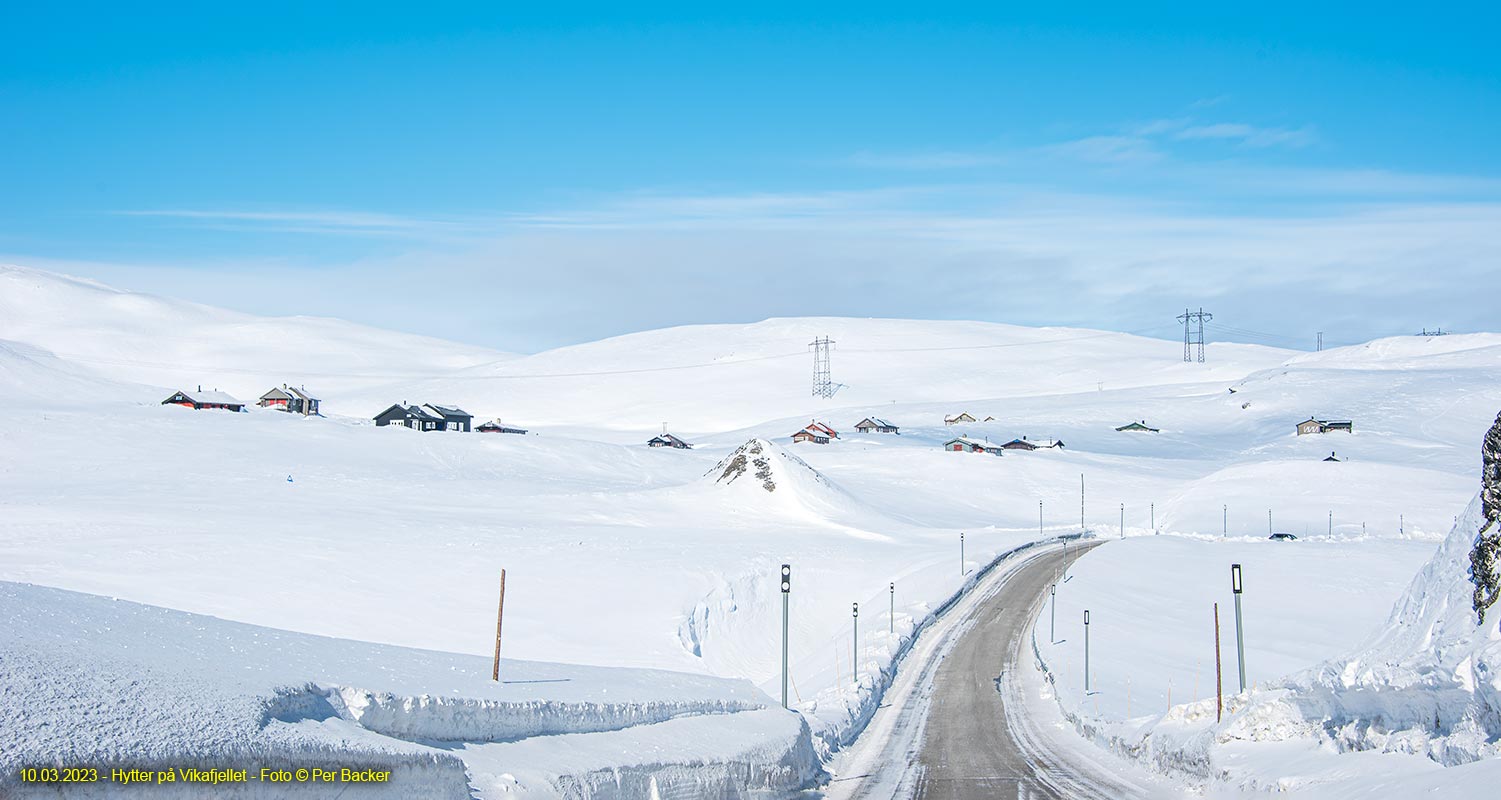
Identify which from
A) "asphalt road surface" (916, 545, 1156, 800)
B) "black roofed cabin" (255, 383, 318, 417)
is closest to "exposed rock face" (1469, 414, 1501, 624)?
"asphalt road surface" (916, 545, 1156, 800)

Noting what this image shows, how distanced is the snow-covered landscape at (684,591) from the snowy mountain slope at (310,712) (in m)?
0.05

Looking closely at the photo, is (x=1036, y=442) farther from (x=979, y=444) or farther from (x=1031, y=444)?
(x=979, y=444)

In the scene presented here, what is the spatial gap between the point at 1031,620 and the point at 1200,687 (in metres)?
13.3

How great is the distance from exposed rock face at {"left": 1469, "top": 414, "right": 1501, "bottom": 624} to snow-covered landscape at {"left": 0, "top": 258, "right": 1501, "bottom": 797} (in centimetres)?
65

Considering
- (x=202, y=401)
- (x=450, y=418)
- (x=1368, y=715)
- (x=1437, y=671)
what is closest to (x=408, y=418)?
(x=450, y=418)

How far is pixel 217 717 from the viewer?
9.63 metres

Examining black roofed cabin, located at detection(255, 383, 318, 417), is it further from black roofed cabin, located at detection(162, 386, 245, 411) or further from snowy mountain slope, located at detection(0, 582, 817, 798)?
snowy mountain slope, located at detection(0, 582, 817, 798)

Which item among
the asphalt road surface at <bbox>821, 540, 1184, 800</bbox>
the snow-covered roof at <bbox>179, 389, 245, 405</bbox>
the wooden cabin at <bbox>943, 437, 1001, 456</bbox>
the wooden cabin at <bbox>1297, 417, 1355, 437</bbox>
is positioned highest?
the wooden cabin at <bbox>1297, 417, 1355, 437</bbox>

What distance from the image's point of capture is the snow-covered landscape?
1195 cm

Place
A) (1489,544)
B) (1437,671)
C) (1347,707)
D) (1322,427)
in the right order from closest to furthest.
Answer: (1437,671)
(1489,544)
(1347,707)
(1322,427)

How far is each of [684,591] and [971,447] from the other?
85.6 meters

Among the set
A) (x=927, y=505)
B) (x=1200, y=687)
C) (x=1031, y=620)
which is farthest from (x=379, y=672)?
(x=927, y=505)

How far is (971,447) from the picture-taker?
Result: 447 ft

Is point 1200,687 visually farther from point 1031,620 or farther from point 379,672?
point 379,672
